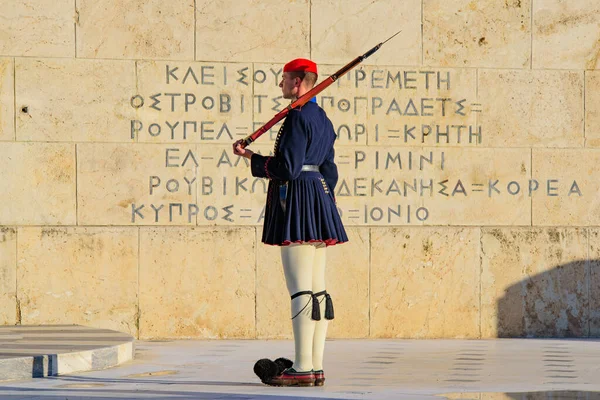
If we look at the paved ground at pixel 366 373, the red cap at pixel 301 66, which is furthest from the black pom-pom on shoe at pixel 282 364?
the red cap at pixel 301 66

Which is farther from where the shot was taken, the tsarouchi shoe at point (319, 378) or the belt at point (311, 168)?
the belt at point (311, 168)

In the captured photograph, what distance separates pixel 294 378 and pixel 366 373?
39.4 inches

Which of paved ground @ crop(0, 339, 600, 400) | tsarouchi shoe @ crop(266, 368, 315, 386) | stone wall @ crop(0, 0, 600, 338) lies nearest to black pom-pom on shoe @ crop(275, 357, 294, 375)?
tsarouchi shoe @ crop(266, 368, 315, 386)

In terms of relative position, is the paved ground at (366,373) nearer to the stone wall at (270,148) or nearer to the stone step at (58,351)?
the stone step at (58,351)

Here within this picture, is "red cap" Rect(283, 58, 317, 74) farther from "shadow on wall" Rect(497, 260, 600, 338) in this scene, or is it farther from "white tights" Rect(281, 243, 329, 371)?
"shadow on wall" Rect(497, 260, 600, 338)

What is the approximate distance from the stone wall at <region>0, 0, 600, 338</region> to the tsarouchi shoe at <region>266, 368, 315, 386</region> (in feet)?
11.8

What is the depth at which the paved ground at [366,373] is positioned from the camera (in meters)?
7.27

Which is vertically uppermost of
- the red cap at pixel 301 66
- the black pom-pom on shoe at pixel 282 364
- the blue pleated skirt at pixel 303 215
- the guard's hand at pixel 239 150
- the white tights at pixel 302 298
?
the red cap at pixel 301 66

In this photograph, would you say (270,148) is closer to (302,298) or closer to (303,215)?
(303,215)

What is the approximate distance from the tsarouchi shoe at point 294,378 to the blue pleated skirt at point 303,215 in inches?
29.8

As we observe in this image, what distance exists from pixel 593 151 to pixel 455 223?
1.43 meters

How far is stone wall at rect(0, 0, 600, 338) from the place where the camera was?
1114 centimetres

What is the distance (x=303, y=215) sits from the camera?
7652mm

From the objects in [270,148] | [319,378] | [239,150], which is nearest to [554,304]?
[270,148]
